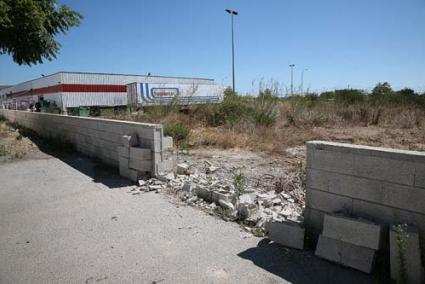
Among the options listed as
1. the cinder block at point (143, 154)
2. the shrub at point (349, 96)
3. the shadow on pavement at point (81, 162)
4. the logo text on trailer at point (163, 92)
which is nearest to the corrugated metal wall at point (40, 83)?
the logo text on trailer at point (163, 92)

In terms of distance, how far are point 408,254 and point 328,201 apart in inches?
35.1

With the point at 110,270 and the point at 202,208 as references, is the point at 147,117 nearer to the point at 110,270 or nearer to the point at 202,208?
the point at 202,208

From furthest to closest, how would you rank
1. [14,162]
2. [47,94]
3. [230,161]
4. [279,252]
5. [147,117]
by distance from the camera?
1. [47,94]
2. [147,117]
3. [14,162]
4. [230,161]
5. [279,252]

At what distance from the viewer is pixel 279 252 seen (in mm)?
3402

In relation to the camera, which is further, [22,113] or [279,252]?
[22,113]

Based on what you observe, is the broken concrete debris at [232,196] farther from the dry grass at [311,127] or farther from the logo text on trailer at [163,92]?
the logo text on trailer at [163,92]

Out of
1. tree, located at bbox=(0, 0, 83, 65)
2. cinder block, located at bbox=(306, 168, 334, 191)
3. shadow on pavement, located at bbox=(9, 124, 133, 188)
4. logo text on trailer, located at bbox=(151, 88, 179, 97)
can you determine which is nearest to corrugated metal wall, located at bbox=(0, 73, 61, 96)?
logo text on trailer, located at bbox=(151, 88, 179, 97)

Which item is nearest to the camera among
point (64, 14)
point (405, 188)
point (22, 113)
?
point (405, 188)

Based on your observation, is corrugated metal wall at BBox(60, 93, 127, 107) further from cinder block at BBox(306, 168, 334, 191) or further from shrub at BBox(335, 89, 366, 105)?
cinder block at BBox(306, 168, 334, 191)

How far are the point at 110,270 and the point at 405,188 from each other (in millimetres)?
2760

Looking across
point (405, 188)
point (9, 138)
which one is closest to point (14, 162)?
point (9, 138)

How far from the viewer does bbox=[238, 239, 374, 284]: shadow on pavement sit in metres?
2.88

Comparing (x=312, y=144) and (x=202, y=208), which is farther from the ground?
(x=312, y=144)

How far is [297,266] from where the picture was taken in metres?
3.12
